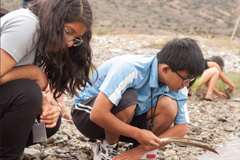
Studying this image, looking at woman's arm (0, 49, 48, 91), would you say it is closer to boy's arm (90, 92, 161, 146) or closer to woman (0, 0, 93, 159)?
woman (0, 0, 93, 159)

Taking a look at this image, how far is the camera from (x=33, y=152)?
2.17 m

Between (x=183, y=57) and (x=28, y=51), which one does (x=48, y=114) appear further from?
(x=183, y=57)

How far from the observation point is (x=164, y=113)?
2.09 meters

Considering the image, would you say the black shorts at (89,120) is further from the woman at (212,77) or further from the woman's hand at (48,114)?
the woman at (212,77)

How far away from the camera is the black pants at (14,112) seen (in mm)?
1549

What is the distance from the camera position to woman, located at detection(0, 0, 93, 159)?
4.91 ft

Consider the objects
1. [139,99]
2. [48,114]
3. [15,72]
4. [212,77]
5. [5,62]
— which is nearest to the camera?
[5,62]

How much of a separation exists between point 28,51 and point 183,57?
0.93 m

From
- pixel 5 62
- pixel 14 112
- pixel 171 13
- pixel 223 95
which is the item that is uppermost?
pixel 5 62

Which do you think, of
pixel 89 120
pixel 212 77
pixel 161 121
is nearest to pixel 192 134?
pixel 161 121

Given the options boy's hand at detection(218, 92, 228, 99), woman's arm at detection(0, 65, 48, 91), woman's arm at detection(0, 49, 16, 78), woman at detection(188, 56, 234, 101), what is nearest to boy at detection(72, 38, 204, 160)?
woman's arm at detection(0, 65, 48, 91)

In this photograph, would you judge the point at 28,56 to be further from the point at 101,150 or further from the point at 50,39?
the point at 101,150

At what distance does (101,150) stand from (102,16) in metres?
27.7

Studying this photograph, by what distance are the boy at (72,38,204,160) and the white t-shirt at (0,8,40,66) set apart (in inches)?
20.6
